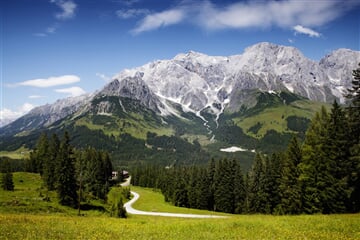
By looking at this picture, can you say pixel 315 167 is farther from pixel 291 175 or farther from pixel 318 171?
pixel 291 175

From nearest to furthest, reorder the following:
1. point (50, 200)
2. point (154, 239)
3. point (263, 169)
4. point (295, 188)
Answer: point (154, 239)
point (295, 188)
point (50, 200)
point (263, 169)

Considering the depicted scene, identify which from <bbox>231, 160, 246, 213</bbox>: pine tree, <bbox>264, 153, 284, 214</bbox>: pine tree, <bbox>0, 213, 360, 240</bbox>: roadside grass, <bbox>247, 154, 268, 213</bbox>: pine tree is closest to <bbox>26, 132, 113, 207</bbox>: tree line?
<bbox>0, 213, 360, 240</bbox>: roadside grass

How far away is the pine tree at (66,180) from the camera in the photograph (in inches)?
2546

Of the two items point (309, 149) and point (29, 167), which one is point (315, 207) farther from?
point (29, 167)

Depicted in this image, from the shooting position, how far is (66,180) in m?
67.0

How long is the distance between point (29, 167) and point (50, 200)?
197 feet

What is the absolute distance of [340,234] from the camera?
21.9 meters

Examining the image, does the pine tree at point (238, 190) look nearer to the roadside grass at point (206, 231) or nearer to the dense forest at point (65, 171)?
the dense forest at point (65, 171)

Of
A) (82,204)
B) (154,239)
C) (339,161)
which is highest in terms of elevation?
(339,161)

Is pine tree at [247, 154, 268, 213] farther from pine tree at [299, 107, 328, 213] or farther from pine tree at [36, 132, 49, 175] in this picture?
pine tree at [36, 132, 49, 175]

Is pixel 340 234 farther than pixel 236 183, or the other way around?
pixel 236 183

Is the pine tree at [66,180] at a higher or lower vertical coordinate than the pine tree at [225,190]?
higher

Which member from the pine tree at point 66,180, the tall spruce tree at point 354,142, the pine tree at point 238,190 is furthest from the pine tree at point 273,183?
the pine tree at point 66,180

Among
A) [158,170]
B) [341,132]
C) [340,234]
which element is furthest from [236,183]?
[158,170]
